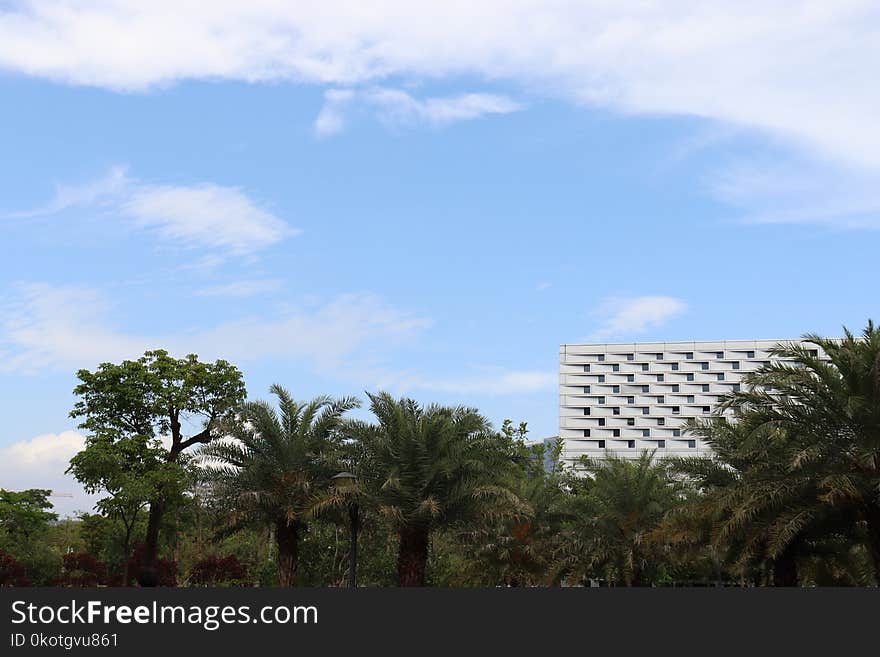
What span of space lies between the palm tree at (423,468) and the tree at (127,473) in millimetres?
12751

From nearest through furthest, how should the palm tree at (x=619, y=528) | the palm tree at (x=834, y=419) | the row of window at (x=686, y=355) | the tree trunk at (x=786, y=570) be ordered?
the palm tree at (x=834, y=419), the tree trunk at (x=786, y=570), the palm tree at (x=619, y=528), the row of window at (x=686, y=355)

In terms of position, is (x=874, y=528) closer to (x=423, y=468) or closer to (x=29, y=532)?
(x=423, y=468)

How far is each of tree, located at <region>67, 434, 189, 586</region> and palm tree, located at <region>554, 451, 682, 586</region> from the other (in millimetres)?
→ 14844

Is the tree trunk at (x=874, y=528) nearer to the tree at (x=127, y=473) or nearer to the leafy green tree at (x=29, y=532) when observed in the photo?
the tree at (x=127, y=473)

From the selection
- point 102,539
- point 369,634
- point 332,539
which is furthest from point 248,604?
point 102,539

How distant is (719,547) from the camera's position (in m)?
25.5

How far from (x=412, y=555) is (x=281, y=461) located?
15.7 feet

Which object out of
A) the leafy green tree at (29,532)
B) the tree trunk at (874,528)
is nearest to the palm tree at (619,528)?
the tree trunk at (874,528)

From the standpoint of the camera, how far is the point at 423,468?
87.7ft

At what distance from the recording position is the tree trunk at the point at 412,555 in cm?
2712

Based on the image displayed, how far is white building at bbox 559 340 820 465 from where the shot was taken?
395 feet

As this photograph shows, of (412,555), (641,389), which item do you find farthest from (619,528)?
(641,389)

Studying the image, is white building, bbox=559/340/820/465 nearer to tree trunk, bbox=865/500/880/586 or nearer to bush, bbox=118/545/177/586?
bush, bbox=118/545/177/586

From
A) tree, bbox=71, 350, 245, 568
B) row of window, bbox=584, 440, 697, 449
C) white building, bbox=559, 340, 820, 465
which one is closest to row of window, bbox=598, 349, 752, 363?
white building, bbox=559, 340, 820, 465
